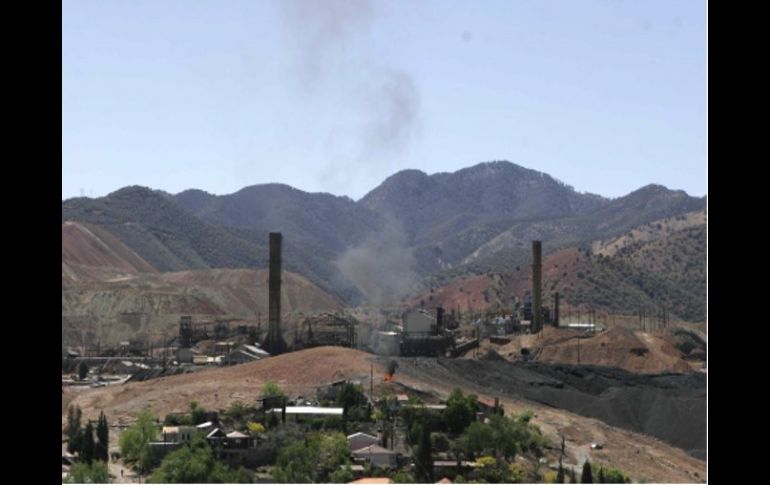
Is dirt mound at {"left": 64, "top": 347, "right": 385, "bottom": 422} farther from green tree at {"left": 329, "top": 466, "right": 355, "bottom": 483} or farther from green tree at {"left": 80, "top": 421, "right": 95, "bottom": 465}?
green tree at {"left": 329, "top": 466, "right": 355, "bottom": 483}

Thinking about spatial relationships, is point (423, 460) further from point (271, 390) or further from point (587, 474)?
point (271, 390)

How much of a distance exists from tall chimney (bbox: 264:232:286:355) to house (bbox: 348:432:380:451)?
1543cm

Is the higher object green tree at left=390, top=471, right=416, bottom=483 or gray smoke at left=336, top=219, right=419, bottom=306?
gray smoke at left=336, top=219, right=419, bottom=306

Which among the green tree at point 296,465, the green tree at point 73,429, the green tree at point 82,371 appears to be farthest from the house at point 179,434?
the green tree at point 82,371

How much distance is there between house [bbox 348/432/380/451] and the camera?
2073 centimetres

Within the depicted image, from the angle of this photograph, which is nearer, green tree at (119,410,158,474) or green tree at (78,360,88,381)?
green tree at (119,410,158,474)

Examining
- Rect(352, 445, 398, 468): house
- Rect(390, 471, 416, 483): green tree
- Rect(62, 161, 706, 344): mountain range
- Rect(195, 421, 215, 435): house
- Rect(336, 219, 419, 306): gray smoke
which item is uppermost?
Rect(62, 161, 706, 344): mountain range

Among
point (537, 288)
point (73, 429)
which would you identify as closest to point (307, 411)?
point (73, 429)

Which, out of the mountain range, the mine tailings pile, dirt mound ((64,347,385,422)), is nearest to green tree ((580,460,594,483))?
the mine tailings pile

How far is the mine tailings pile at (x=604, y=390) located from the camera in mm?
27312

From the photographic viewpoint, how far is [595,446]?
2305 cm

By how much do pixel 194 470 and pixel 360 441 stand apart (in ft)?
12.1

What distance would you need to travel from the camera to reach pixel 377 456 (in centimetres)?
1991
